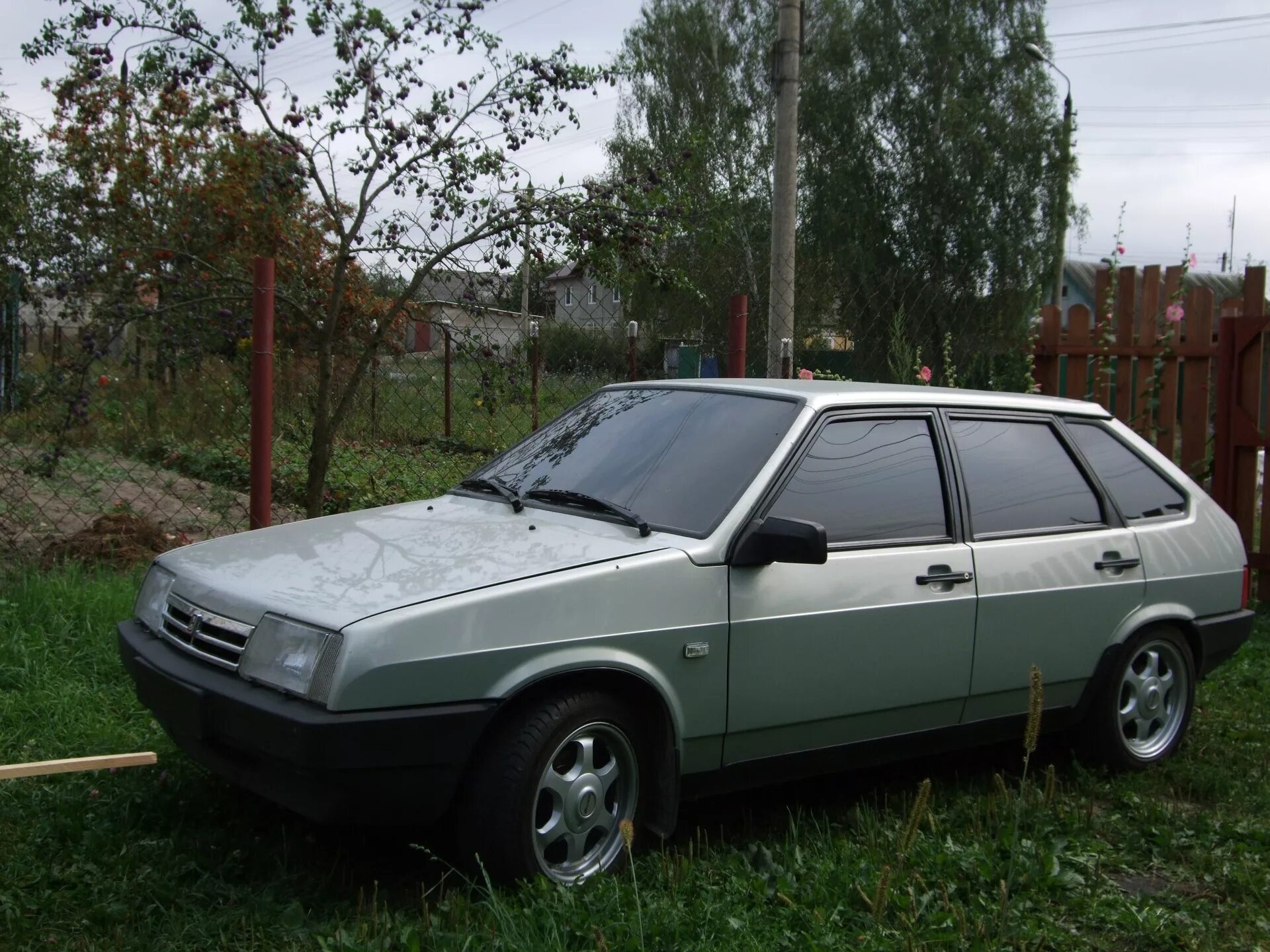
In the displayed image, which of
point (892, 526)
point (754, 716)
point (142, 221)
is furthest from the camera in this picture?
point (142, 221)

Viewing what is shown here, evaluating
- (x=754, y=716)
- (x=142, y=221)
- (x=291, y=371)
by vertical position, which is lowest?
(x=754, y=716)

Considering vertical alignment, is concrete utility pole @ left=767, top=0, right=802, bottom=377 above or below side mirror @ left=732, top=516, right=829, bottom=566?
above

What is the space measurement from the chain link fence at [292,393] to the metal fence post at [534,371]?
2 cm

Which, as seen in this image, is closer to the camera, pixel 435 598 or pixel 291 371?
pixel 435 598

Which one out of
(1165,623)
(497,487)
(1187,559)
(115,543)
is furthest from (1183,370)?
(115,543)

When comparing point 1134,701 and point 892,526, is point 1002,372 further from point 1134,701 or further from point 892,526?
point 892,526

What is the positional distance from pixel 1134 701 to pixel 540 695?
272cm

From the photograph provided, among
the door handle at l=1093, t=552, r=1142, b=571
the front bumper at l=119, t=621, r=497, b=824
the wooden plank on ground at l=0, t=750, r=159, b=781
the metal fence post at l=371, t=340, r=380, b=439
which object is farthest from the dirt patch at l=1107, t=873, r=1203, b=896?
the metal fence post at l=371, t=340, r=380, b=439

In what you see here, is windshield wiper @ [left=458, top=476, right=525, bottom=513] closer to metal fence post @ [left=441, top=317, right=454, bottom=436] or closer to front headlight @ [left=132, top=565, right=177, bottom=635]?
front headlight @ [left=132, top=565, right=177, bottom=635]

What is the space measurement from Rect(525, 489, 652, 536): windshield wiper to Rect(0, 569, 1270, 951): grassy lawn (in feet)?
3.22

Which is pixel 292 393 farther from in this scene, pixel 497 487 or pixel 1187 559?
pixel 1187 559

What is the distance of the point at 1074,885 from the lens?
3.52 meters

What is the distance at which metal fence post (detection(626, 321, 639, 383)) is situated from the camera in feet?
21.8

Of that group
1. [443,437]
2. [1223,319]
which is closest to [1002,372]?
[1223,319]
